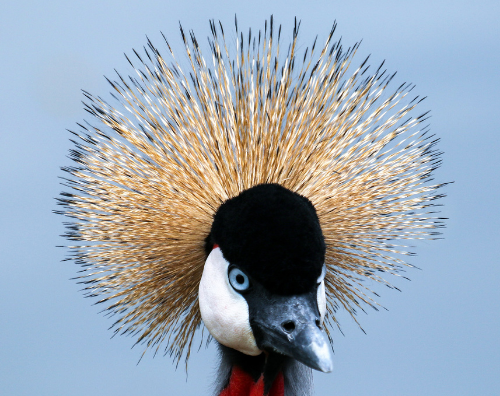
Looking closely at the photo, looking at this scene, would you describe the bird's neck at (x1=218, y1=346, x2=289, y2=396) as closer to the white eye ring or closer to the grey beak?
the grey beak

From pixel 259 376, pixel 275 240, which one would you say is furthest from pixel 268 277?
pixel 259 376

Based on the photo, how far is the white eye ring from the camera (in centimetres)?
204

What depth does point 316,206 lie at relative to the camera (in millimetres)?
2271

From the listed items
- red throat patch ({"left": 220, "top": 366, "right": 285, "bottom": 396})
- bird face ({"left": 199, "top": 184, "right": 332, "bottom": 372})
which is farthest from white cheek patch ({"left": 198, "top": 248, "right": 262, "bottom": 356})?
red throat patch ({"left": 220, "top": 366, "right": 285, "bottom": 396})

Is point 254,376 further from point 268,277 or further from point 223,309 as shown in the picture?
point 268,277

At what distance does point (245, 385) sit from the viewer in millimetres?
2227

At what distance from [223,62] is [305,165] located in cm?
44

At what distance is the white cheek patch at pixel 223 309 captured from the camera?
6.72 ft

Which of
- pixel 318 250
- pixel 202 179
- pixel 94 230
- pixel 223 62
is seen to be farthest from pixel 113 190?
pixel 318 250

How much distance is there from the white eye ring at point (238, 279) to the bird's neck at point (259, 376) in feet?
0.79

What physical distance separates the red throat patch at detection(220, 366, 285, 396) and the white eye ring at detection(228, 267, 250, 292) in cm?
33

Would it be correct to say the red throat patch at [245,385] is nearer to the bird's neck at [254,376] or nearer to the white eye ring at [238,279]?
the bird's neck at [254,376]

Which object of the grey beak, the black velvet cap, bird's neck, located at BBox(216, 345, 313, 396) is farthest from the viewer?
bird's neck, located at BBox(216, 345, 313, 396)

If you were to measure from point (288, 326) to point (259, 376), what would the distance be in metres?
0.33
